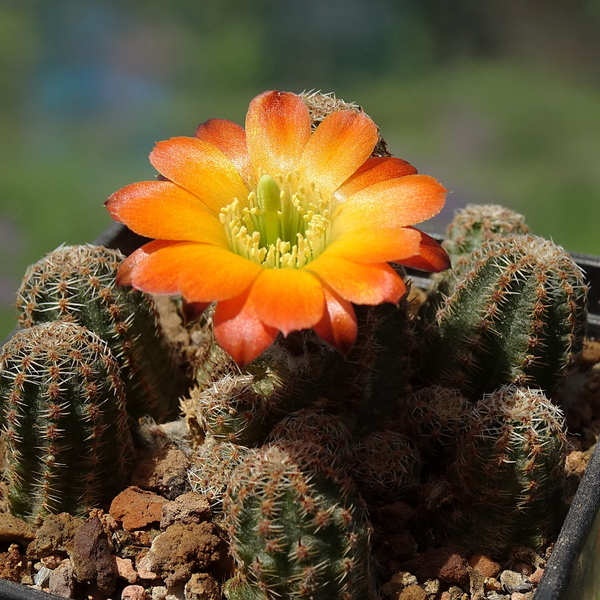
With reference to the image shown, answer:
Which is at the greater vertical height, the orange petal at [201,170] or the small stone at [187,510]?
the orange petal at [201,170]

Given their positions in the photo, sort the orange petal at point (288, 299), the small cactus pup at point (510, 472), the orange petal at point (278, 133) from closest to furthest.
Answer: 1. the orange petal at point (288, 299)
2. the small cactus pup at point (510, 472)
3. the orange petal at point (278, 133)

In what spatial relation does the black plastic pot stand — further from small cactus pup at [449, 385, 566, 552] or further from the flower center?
the flower center

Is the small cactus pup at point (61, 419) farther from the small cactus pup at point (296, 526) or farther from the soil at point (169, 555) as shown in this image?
the small cactus pup at point (296, 526)

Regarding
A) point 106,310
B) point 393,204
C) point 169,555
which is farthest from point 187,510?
point 393,204

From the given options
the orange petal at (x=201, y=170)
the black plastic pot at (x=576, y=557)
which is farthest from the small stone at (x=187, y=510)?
the orange petal at (x=201, y=170)

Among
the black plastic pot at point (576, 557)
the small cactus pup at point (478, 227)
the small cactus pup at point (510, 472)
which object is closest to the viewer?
the black plastic pot at point (576, 557)

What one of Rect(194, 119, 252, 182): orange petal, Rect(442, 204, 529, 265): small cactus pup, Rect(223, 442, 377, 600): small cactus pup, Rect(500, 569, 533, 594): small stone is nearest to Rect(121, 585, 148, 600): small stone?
Rect(223, 442, 377, 600): small cactus pup

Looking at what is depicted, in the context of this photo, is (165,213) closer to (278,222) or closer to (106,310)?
(278,222)

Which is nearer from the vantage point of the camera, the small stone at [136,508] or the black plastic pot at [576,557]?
the black plastic pot at [576,557]
